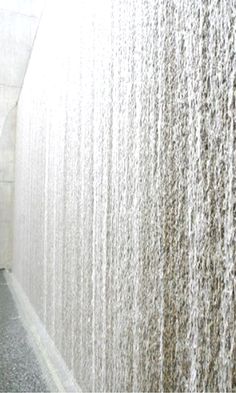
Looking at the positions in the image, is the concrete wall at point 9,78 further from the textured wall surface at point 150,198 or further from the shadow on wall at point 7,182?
the textured wall surface at point 150,198

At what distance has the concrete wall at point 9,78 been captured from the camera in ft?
21.1

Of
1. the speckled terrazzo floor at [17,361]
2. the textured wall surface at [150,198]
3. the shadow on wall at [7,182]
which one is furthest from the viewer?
the shadow on wall at [7,182]

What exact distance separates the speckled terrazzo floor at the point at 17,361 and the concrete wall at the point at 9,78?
2.94m

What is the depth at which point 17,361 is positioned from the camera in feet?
8.39

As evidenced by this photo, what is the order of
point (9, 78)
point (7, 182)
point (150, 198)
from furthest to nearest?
point (9, 78) < point (7, 182) < point (150, 198)

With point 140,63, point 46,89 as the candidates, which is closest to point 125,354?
point 140,63

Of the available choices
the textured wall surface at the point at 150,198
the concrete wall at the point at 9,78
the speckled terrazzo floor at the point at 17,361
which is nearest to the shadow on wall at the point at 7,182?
the concrete wall at the point at 9,78

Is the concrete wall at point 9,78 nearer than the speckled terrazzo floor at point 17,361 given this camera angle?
No

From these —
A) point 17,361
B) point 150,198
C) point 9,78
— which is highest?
point 9,78

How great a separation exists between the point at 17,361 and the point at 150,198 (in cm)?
188

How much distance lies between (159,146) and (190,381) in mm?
543

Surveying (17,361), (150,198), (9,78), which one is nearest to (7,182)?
(9,78)

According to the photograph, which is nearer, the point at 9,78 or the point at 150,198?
the point at 150,198

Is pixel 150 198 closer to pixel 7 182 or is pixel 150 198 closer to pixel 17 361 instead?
pixel 17 361
